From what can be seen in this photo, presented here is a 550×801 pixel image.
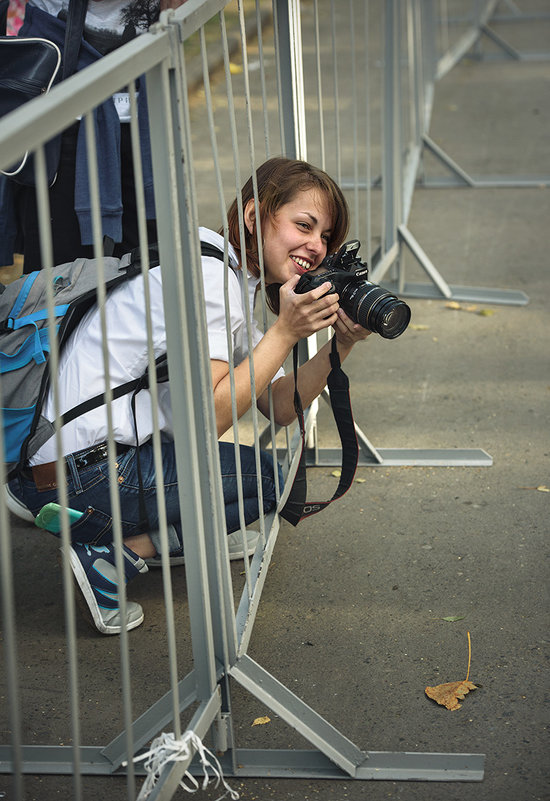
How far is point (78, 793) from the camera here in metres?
1.33

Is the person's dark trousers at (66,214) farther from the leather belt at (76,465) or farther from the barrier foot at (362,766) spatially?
the barrier foot at (362,766)

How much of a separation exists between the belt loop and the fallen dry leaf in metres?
0.95

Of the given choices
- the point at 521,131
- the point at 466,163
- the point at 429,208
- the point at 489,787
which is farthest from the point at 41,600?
the point at 521,131

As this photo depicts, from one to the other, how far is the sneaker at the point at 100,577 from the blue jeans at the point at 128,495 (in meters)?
0.03

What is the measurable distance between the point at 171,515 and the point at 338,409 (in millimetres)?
502

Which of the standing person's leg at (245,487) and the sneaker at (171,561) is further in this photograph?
the sneaker at (171,561)

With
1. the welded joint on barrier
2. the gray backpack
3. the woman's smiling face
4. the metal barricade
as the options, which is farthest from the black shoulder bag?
the welded joint on barrier

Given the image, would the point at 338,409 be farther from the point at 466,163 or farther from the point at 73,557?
the point at 466,163

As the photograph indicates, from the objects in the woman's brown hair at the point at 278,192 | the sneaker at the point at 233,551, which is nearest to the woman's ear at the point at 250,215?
the woman's brown hair at the point at 278,192

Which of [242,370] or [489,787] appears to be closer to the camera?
[489,787]

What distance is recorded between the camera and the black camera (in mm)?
2223

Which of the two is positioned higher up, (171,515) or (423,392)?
(171,515)

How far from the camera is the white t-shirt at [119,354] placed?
2211mm

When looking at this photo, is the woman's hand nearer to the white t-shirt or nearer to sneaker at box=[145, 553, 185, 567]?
the white t-shirt
